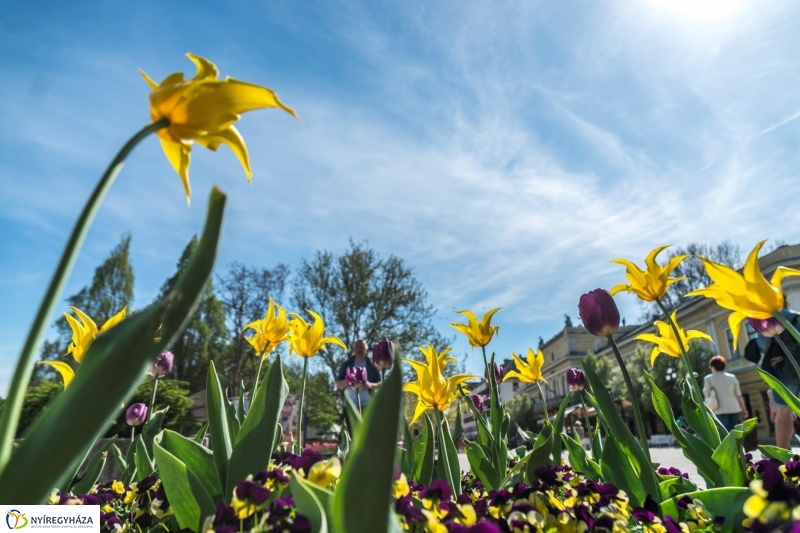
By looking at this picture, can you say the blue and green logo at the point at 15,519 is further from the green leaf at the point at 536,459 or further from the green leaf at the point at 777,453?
the green leaf at the point at 777,453

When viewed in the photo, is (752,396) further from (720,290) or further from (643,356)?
(720,290)

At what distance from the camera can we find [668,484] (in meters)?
1.77

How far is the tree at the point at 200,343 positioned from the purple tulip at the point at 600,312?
31172 mm

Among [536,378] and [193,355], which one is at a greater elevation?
[193,355]

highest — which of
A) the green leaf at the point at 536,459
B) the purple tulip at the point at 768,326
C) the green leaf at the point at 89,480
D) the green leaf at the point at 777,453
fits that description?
the purple tulip at the point at 768,326

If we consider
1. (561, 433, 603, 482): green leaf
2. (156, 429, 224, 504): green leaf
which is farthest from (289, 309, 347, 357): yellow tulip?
(561, 433, 603, 482): green leaf

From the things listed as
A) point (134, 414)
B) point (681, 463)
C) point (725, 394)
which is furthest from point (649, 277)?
point (681, 463)

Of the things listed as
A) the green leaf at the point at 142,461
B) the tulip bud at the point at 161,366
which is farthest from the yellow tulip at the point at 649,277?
the tulip bud at the point at 161,366

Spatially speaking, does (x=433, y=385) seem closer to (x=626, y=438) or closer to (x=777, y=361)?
(x=626, y=438)

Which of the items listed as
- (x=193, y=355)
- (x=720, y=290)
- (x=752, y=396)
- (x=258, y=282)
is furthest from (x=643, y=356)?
(x=720, y=290)

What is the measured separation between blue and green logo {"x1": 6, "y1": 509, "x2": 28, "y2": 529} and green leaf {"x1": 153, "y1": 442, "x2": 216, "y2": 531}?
328 mm

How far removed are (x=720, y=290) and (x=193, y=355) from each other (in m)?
33.9

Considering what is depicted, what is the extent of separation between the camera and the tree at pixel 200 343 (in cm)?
3108

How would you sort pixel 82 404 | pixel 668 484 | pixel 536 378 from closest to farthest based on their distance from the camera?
pixel 82 404, pixel 668 484, pixel 536 378
